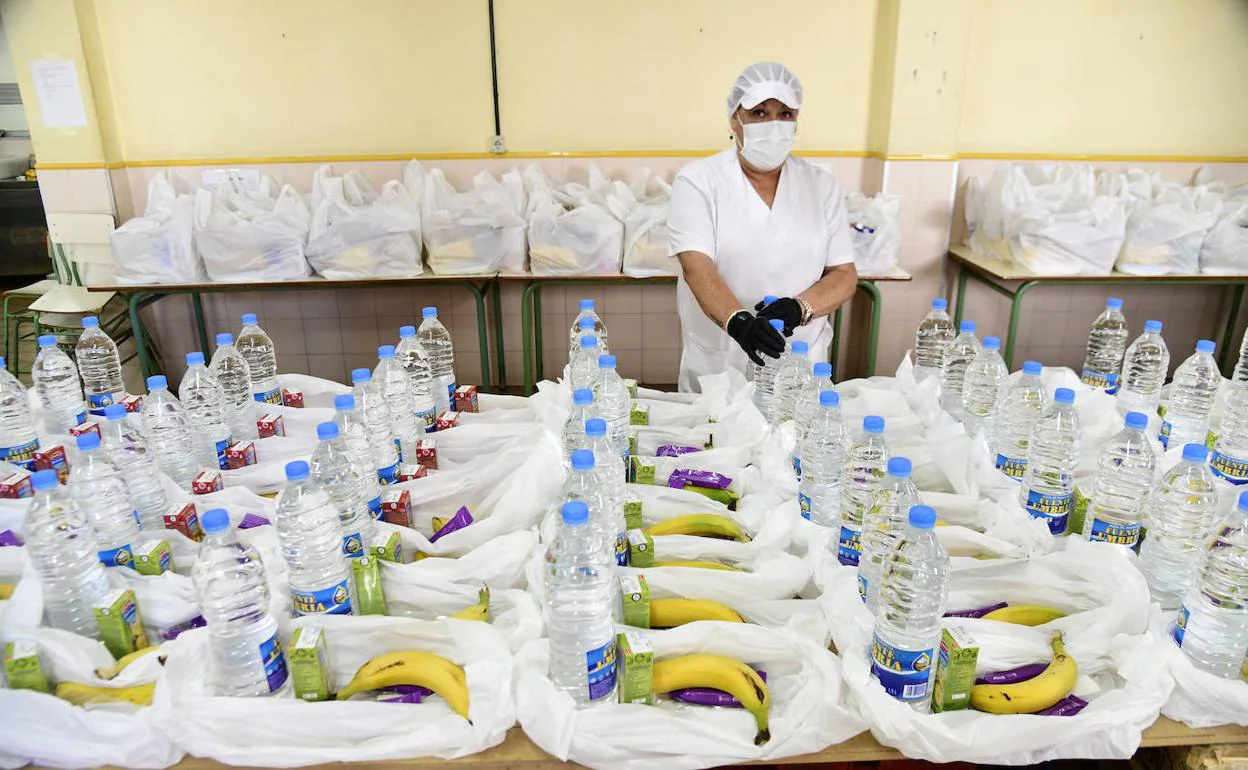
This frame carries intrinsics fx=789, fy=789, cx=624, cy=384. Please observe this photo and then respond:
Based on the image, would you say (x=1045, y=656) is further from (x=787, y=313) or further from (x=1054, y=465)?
(x=787, y=313)

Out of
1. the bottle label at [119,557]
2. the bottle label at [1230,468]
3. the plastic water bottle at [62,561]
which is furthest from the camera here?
the bottle label at [1230,468]

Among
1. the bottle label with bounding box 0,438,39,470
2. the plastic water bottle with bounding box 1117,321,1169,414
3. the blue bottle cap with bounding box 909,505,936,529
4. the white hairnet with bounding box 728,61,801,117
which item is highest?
the white hairnet with bounding box 728,61,801,117

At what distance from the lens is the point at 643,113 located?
14.4ft

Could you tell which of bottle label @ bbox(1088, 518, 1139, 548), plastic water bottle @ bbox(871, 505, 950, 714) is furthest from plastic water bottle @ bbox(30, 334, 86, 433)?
bottle label @ bbox(1088, 518, 1139, 548)

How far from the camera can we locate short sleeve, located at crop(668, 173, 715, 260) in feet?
8.70

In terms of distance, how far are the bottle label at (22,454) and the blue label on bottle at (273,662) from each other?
116 centimetres

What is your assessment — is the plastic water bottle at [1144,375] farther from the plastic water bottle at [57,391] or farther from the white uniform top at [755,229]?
the plastic water bottle at [57,391]

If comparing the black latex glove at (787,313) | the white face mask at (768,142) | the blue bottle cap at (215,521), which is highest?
the white face mask at (768,142)

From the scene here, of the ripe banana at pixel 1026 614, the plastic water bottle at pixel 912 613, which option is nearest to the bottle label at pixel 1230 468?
the ripe banana at pixel 1026 614

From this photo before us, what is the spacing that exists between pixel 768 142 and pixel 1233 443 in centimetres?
153

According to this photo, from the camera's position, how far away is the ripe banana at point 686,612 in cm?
144

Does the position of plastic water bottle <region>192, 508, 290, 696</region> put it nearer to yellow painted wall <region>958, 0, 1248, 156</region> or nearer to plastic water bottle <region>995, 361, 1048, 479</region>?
plastic water bottle <region>995, 361, 1048, 479</region>

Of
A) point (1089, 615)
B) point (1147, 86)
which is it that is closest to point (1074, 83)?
point (1147, 86)

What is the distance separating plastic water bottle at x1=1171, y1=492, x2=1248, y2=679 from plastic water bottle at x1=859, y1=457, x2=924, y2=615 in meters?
0.47
